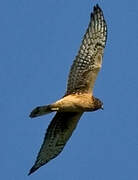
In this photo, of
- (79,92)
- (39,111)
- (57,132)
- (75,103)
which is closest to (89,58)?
(79,92)

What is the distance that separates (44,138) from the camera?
44.4 feet

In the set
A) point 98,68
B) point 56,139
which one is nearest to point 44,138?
point 56,139

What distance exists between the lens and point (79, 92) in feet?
43.6

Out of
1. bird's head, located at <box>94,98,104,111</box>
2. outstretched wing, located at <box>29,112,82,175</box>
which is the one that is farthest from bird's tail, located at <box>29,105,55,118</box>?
bird's head, located at <box>94,98,104,111</box>

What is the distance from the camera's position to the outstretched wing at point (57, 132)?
13492 millimetres

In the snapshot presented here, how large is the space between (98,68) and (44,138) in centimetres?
212

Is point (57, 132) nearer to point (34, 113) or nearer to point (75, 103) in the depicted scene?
point (75, 103)

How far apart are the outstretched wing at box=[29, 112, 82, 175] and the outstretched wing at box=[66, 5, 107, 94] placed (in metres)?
0.62

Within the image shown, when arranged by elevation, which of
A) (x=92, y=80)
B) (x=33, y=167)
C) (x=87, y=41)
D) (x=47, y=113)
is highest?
(x=87, y=41)

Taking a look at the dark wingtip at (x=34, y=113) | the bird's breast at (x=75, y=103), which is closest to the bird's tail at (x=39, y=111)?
the dark wingtip at (x=34, y=113)

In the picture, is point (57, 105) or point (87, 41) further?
point (87, 41)

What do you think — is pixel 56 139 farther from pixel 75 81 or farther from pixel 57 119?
pixel 75 81

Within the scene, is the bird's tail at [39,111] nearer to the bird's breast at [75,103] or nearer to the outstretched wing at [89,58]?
the bird's breast at [75,103]

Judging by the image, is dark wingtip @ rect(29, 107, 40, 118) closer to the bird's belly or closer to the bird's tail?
the bird's tail
